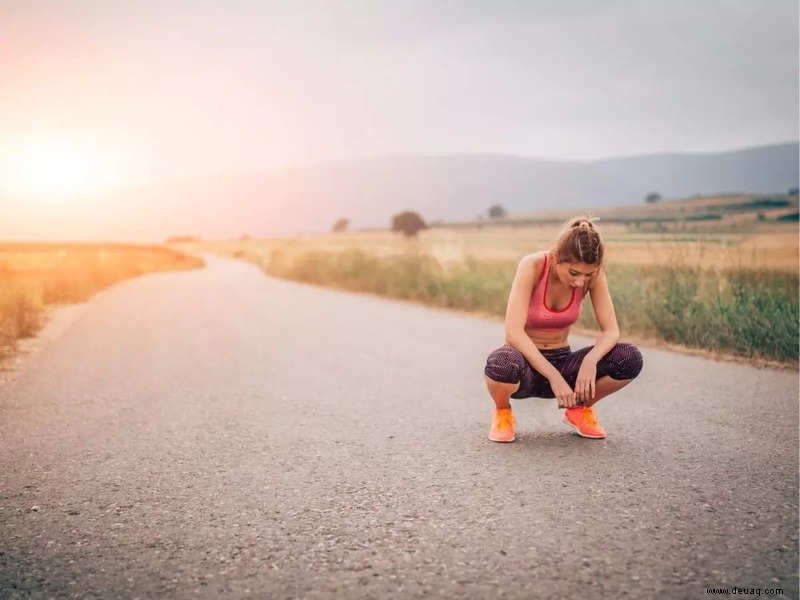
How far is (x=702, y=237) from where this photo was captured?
9680 mm

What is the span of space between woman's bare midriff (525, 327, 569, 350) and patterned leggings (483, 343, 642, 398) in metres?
0.03

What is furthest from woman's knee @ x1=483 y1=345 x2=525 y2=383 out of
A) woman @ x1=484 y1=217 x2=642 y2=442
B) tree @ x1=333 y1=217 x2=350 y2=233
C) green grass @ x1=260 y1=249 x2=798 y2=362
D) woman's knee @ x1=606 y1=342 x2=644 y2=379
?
tree @ x1=333 y1=217 x2=350 y2=233

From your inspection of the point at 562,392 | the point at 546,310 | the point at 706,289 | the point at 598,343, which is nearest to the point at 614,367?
the point at 598,343

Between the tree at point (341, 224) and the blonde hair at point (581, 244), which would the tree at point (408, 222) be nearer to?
the tree at point (341, 224)

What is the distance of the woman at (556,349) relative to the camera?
4.07 metres

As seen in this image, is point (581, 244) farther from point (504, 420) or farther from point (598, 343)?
point (504, 420)

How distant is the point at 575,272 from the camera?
12.9ft

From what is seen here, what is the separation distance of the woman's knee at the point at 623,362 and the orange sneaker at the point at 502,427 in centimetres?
70

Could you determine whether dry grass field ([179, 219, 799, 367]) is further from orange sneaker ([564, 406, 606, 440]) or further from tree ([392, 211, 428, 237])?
tree ([392, 211, 428, 237])

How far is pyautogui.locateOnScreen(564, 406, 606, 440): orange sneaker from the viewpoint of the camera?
4.44 meters

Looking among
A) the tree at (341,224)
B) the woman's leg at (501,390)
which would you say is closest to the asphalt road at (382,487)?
the woman's leg at (501,390)

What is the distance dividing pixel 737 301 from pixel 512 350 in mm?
5541

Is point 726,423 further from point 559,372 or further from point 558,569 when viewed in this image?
point 558,569

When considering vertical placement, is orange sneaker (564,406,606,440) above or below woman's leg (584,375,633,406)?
below
